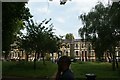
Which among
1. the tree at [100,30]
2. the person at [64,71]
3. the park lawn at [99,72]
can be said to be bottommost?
the park lawn at [99,72]

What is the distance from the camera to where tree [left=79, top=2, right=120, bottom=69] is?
39144mm

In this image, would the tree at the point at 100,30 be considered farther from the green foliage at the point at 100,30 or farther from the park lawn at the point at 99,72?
the park lawn at the point at 99,72

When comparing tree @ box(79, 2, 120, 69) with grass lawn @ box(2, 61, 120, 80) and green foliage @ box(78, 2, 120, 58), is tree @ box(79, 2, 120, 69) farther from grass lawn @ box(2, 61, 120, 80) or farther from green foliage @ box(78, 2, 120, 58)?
grass lawn @ box(2, 61, 120, 80)

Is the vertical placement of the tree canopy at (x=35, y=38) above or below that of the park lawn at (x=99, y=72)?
above

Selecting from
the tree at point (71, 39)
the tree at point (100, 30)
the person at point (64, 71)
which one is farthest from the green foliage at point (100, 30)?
the tree at point (71, 39)

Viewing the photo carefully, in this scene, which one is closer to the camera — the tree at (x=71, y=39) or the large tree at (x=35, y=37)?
the large tree at (x=35, y=37)

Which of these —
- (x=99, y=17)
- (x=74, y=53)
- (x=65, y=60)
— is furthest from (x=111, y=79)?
(x=74, y=53)

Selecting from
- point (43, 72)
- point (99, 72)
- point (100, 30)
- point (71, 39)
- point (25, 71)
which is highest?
point (71, 39)

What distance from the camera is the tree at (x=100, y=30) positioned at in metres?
39.1

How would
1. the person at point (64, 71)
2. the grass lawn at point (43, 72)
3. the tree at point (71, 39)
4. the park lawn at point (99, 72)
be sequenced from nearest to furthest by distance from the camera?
the person at point (64, 71), the park lawn at point (99, 72), the grass lawn at point (43, 72), the tree at point (71, 39)

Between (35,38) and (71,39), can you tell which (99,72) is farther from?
(71,39)

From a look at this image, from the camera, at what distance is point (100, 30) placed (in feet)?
141

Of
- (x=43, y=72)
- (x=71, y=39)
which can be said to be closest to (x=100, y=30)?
(x=43, y=72)

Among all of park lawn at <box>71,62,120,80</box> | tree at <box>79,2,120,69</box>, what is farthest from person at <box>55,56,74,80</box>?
tree at <box>79,2,120,69</box>
